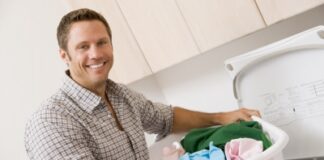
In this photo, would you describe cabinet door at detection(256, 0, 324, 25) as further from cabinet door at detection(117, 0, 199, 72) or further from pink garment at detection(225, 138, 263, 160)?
pink garment at detection(225, 138, 263, 160)

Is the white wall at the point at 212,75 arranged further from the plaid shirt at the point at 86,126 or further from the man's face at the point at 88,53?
the man's face at the point at 88,53

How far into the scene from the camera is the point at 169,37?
159cm

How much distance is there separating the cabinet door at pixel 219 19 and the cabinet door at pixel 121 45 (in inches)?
11.7

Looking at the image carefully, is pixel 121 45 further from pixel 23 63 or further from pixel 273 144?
pixel 273 144

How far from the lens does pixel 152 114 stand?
1514mm

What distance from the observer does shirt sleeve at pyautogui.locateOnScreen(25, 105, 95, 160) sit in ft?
3.54

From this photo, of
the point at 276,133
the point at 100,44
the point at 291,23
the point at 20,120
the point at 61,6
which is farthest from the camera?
the point at 61,6

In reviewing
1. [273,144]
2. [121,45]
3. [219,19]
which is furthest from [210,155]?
[121,45]

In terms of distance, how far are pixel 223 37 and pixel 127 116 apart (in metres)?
0.44

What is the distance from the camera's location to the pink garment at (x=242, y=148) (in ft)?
3.60

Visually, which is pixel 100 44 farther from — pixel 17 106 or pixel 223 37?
pixel 17 106

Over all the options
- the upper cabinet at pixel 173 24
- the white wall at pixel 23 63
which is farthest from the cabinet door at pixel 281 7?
the white wall at pixel 23 63

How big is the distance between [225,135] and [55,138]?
19.7 inches

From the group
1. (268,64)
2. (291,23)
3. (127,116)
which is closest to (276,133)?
(268,64)
